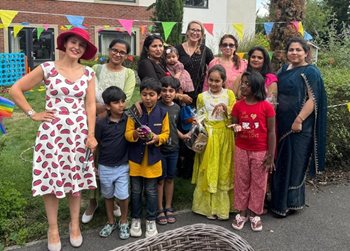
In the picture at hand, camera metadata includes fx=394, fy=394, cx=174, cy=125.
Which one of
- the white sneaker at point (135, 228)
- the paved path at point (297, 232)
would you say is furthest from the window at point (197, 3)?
the white sneaker at point (135, 228)

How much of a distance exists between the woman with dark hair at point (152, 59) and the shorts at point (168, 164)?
0.80m

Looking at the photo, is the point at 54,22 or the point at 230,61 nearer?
the point at 230,61

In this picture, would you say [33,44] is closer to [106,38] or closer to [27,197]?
[106,38]

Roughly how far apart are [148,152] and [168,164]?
14.1 inches

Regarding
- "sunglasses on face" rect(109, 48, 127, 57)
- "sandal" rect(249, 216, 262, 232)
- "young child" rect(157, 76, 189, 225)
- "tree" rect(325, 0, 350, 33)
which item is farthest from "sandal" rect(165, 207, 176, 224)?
"tree" rect(325, 0, 350, 33)

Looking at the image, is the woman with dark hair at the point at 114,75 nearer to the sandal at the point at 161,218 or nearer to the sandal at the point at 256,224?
the sandal at the point at 161,218

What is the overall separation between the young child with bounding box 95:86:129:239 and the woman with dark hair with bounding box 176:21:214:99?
1.11m

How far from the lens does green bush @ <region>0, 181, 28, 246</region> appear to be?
3650mm

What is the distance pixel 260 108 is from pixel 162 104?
0.95m

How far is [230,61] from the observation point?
436cm

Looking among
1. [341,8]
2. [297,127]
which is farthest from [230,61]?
[341,8]

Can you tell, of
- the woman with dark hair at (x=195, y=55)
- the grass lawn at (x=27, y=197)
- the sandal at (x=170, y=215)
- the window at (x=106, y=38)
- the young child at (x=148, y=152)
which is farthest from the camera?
the window at (x=106, y=38)

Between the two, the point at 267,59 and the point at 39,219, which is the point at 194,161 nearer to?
the point at 267,59

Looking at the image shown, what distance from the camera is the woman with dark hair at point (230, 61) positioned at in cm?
426
